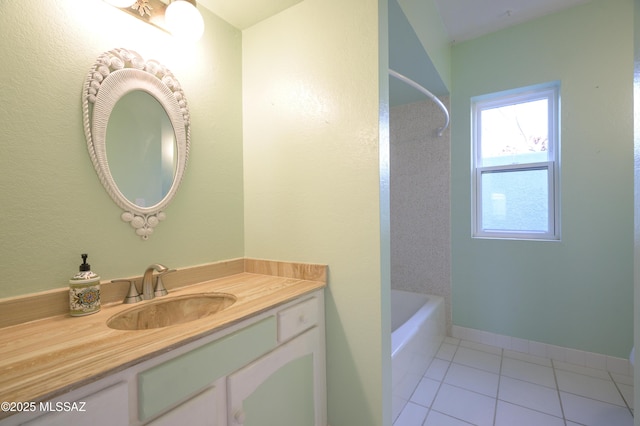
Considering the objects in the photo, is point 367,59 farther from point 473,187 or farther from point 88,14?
point 473,187

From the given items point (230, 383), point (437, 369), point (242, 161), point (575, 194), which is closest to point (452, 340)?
point (437, 369)

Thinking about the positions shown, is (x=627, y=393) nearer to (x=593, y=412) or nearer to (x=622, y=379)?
(x=622, y=379)

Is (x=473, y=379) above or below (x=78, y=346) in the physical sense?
below

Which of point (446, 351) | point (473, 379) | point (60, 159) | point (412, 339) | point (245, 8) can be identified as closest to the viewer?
point (60, 159)

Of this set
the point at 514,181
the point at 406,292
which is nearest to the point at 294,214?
the point at 406,292

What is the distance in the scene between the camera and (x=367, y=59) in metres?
1.22

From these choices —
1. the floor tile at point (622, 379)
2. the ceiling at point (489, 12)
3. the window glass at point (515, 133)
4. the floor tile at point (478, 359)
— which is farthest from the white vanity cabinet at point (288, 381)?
the ceiling at point (489, 12)

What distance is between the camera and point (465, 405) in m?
1.60

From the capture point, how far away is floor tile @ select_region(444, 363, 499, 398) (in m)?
1.74

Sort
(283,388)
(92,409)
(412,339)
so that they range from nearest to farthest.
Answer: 1. (92,409)
2. (283,388)
3. (412,339)

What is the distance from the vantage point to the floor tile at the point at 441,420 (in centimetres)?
146

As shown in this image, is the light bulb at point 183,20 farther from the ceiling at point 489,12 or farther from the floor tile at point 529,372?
the floor tile at point 529,372

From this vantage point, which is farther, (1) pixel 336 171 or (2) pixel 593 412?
(2) pixel 593 412

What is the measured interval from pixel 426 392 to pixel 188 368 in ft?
5.24
